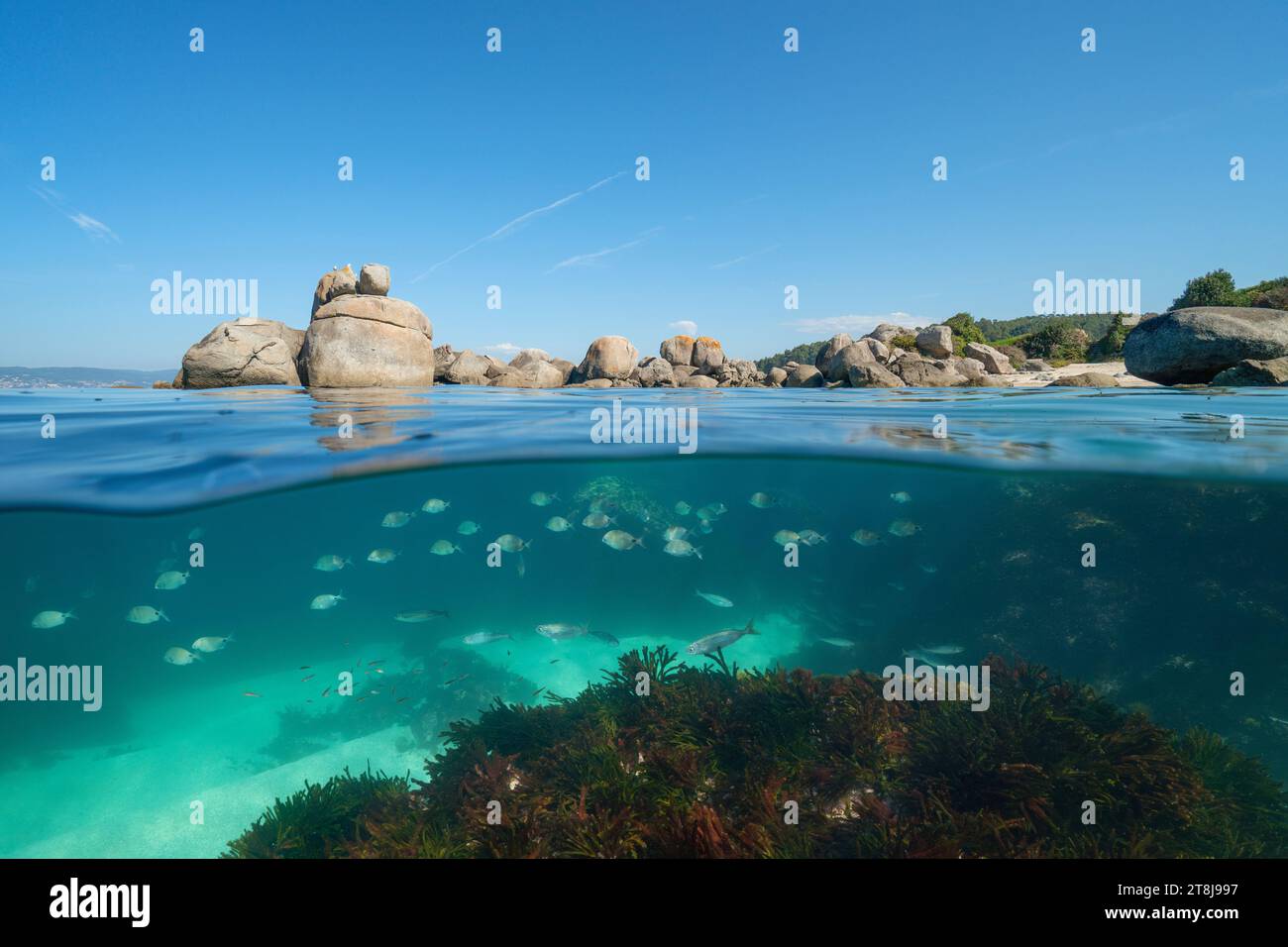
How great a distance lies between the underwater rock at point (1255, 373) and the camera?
12.0 meters

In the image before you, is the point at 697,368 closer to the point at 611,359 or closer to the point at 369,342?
the point at 611,359

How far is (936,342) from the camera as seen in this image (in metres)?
27.8

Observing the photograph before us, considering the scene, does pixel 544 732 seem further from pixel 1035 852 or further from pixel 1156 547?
pixel 1156 547

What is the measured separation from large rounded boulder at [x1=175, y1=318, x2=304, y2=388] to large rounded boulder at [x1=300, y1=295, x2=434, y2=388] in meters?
2.65

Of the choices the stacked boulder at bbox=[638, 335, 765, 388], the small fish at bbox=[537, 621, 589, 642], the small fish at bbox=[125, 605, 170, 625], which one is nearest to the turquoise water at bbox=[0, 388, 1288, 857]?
the small fish at bbox=[125, 605, 170, 625]

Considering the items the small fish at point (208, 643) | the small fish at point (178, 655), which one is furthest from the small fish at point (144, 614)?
the small fish at point (208, 643)

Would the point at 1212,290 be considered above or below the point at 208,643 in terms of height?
above

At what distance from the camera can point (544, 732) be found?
285 inches

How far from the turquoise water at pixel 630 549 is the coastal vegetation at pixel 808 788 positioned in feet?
7.34

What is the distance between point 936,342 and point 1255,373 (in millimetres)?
16134

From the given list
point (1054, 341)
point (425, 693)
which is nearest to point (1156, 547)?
point (425, 693)

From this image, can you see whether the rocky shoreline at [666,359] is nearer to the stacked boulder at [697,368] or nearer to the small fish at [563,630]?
the stacked boulder at [697,368]

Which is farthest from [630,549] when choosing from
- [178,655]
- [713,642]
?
[178,655]

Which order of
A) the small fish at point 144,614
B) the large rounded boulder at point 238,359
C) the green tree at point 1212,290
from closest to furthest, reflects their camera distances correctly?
the small fish at point 144,614 < the large rounded boulder at point 238,359 < the green tree at point 1212,290
